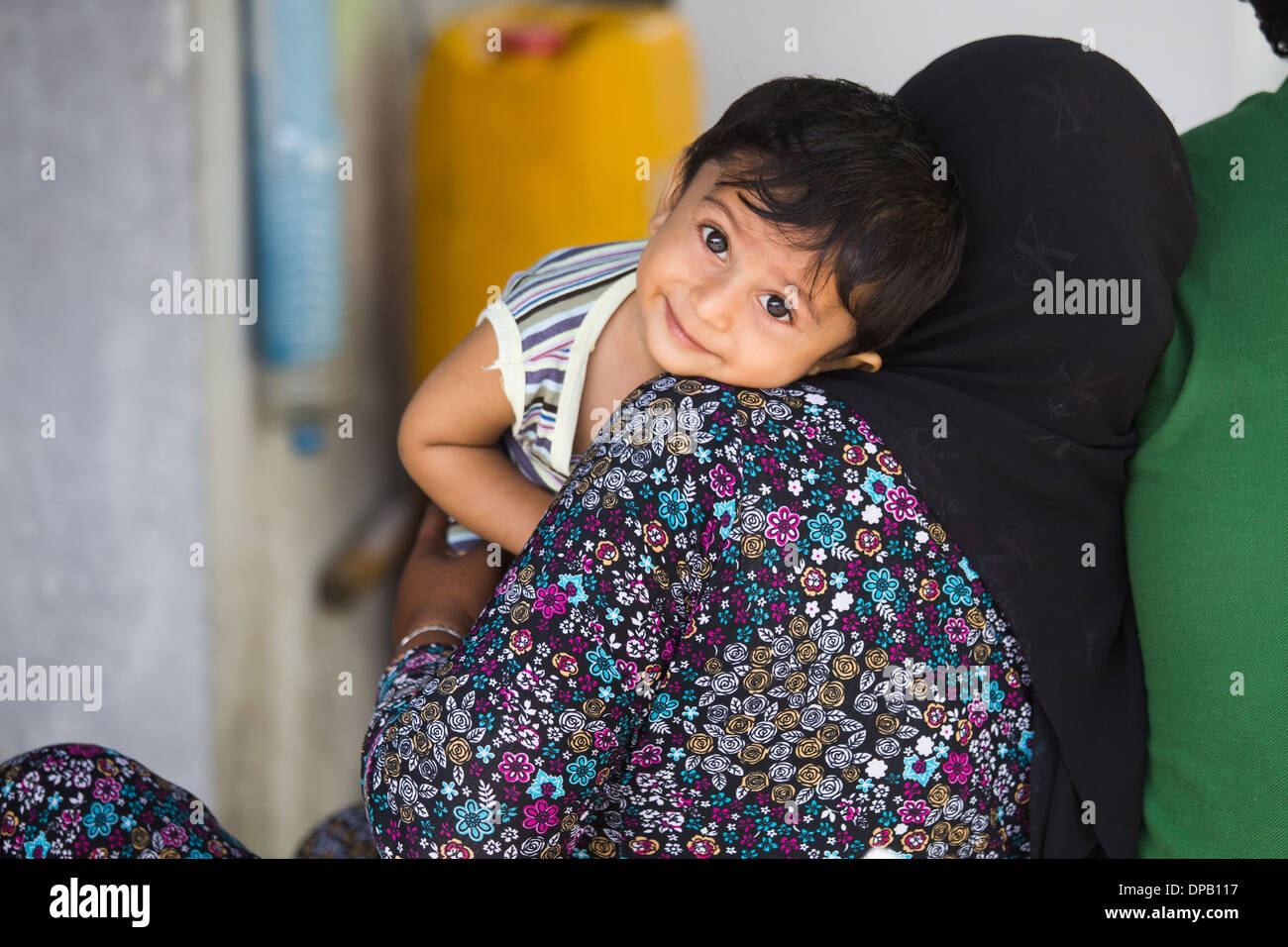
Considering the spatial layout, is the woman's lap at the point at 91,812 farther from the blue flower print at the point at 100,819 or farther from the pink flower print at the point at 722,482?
the pink flower print at the point at 722,482

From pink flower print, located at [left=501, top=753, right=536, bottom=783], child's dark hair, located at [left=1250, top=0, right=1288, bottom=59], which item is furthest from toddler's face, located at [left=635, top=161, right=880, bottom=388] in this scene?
child's dark hair, located at [left=1250, top=0, right=1288, bottom=59]

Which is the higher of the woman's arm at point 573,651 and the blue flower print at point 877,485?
the blue flower print at point 877,485

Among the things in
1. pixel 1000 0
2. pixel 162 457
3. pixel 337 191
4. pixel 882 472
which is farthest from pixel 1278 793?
pixel 1000 0

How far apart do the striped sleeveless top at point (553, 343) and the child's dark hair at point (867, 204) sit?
0.71 feet

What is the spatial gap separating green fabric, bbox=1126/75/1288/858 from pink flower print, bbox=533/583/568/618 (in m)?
0.44

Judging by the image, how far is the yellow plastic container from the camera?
89.4 inches

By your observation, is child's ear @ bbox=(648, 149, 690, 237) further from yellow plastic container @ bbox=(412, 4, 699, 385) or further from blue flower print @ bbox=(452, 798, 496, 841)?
yellow plastic container @ bbox=(412, 4, 699, 385)

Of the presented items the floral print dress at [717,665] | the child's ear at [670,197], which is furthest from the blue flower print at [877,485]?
the child's ear at [670,197]

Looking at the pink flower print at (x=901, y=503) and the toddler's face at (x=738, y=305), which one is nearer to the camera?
the pink flower print at (x=901, y=503)

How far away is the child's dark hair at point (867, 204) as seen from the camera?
34.1 inches

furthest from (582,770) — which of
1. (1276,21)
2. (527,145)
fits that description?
(527,145)

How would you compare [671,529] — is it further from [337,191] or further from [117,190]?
[337,191]

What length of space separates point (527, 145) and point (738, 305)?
151 cm

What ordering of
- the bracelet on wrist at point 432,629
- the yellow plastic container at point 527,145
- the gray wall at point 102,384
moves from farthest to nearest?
the yellow plastic container at point 527,145 < the gray wall at point 102,384 < the bracelet on wrist at point 432,629
